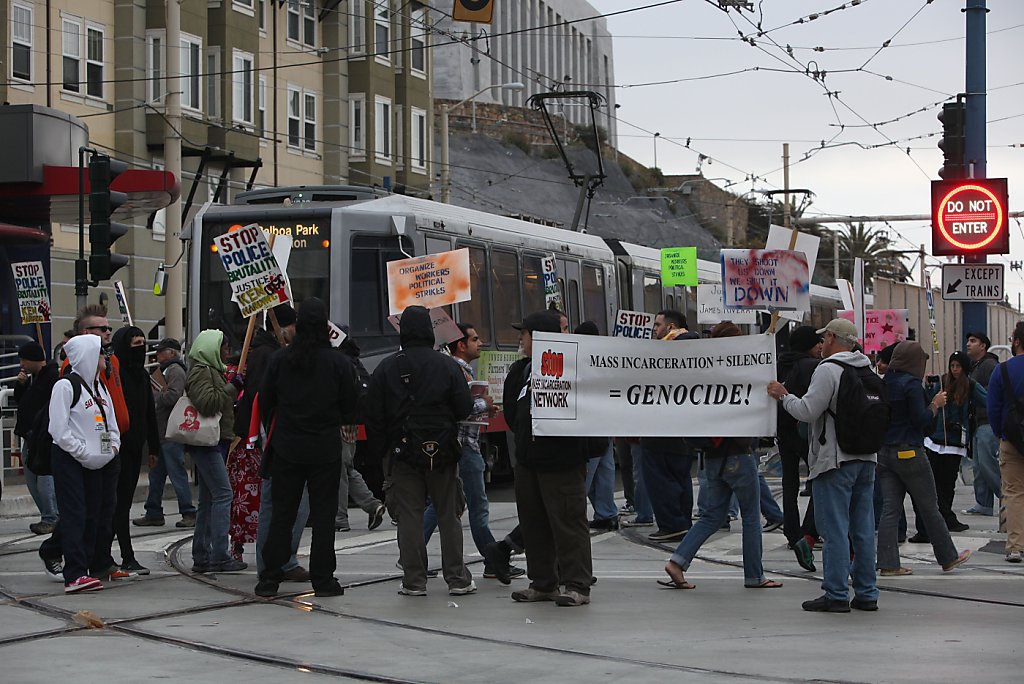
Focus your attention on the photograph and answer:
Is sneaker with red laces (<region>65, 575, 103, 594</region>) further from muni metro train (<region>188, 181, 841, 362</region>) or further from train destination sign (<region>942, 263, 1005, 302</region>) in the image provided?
train destination sign (<region>942, 263, 1005, 302</region>)

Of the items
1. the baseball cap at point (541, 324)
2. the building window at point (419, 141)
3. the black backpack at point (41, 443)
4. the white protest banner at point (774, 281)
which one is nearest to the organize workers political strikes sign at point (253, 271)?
the black backpack at point (41, 443)

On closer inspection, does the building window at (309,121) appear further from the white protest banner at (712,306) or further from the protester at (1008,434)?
the protester at (1008,434)

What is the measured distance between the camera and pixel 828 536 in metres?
9.64

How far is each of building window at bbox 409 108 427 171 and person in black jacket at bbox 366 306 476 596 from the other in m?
36.2

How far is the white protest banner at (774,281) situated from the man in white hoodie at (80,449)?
4489mm

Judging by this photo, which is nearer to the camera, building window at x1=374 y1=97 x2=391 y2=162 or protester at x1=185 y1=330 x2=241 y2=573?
protester at x1=185 y1=330 x2=241 y2=573

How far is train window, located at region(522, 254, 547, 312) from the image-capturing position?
71.2 ft

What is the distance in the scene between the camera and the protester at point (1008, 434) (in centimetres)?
1188

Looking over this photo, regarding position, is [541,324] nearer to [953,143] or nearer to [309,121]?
[953,143]

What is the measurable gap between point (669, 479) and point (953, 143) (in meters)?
5.53

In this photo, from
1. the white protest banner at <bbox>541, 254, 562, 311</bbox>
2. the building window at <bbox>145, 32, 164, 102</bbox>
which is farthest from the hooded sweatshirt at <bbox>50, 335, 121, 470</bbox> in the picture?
the building window at <bbox>145, 32, 164, 102</bbox>

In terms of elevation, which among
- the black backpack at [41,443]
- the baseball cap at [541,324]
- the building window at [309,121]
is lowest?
the black backpack at [41,443]

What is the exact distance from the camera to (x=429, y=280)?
15.4 metres

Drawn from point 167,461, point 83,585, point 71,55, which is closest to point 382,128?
point 71,55
